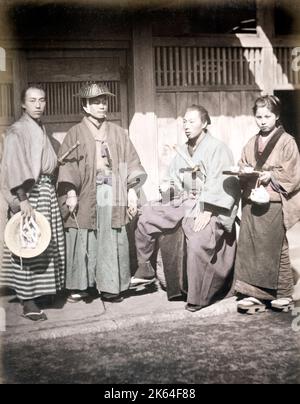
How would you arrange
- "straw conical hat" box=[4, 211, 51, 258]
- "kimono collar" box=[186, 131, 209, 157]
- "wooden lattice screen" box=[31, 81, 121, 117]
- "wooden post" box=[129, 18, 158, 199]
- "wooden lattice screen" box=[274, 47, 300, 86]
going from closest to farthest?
"straw conical hat" box=[4, 211, 51, 258] → "kimono collar" box=[186, 131, 209, 157] → "wooden lattice screen" box=[31, 81, 121, 117] → "wooden post" box=[129, 18, 158, 199] → "wooden lattice screen" box=[274, 47, 300, 86]

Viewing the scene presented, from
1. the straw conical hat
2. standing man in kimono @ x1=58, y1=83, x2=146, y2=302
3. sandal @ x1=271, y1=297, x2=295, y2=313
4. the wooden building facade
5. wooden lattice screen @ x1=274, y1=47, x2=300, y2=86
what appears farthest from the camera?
wooden lattice screen @ x1=274, y1=47, x2=300, y2=86

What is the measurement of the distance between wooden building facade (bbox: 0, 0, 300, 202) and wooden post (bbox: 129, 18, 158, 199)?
1cm

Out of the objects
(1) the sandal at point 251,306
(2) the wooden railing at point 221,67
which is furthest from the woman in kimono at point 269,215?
(2) the wooden railing at point 221,67

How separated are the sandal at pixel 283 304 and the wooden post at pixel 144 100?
236cm

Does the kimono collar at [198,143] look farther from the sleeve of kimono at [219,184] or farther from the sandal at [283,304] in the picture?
the sandal at [283,304]

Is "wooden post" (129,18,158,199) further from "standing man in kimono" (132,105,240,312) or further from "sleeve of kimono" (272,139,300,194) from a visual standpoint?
"sleeve of kimono" (272,139,300,194)

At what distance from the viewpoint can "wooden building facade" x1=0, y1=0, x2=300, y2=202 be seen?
6.16 meters

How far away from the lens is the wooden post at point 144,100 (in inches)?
257

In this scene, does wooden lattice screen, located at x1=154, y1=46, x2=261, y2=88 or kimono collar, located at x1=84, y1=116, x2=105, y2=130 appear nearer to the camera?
kimono collar, located at x1=84, y1=116, x2=105, y2=130

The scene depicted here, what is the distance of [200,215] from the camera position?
5.66m

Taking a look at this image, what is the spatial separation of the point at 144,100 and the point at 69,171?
5.33 ft

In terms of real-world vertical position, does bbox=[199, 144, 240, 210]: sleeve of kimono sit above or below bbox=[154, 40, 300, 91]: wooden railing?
below

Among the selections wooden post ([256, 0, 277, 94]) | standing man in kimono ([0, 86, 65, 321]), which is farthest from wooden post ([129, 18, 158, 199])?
wooden post ([256, 0, 277, 94])
